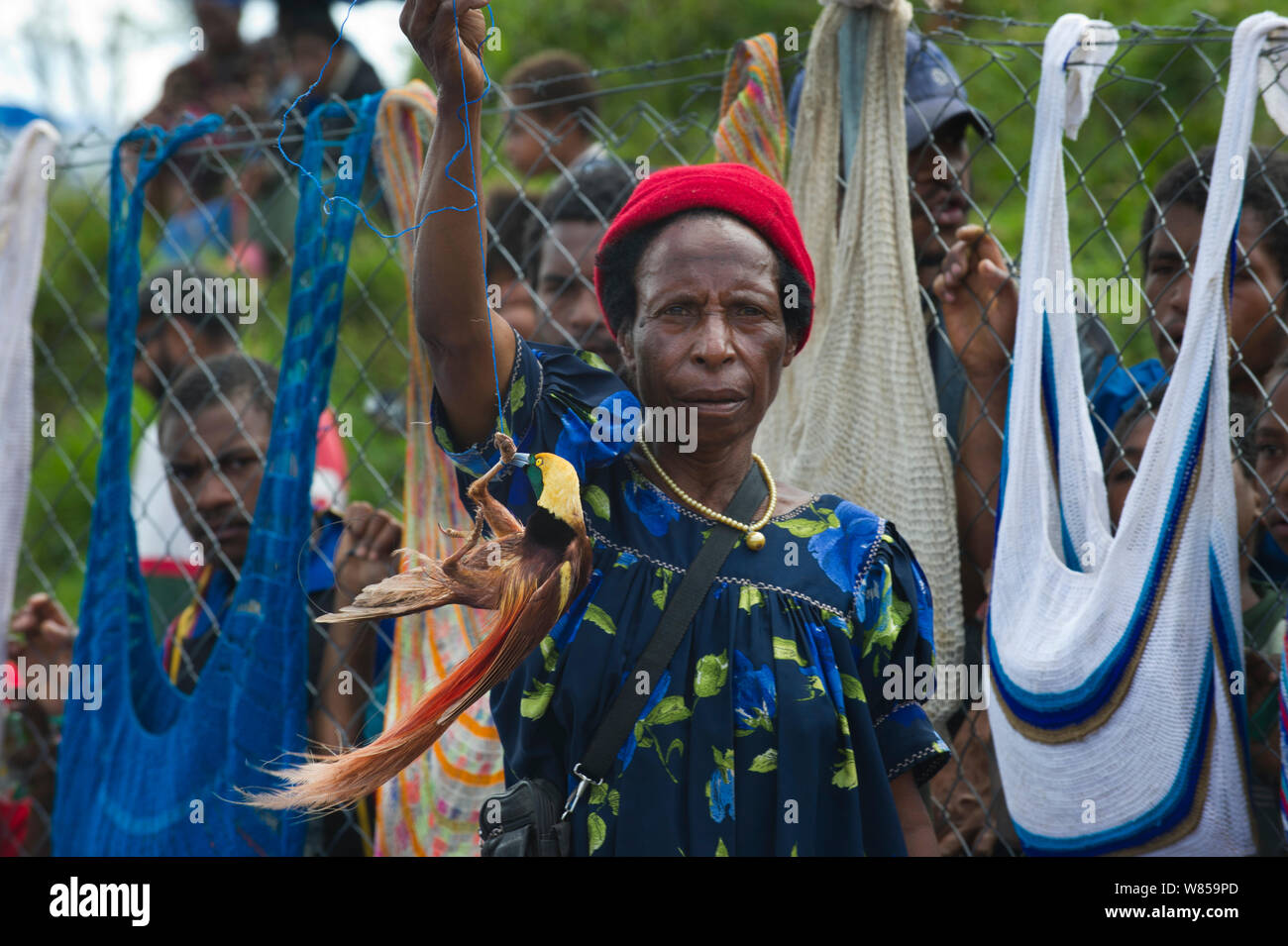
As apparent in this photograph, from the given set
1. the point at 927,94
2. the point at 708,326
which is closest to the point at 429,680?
the point at 708,326

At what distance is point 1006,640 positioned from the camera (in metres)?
2.14

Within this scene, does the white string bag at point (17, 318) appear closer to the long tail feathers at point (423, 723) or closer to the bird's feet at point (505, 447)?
the long tail feathers at point (423, 723)

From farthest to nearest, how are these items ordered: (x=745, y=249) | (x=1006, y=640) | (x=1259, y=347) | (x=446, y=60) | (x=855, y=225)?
(x=855, y=225) → (x=1259, y=347) → (x=1006, y=640) → (x=745, y=249) → (x=446, y=60)

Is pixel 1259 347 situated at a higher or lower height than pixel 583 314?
lower

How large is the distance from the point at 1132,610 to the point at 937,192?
104cm

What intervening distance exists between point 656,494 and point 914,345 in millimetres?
832

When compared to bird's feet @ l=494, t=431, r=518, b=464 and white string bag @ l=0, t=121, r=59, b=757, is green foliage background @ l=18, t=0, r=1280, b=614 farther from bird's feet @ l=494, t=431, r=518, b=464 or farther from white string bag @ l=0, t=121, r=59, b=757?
bird's feet @ l=494, t=431, r=518, b=464

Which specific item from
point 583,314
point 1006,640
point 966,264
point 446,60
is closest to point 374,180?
point 583,314

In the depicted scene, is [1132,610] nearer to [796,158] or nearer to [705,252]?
[705,252]

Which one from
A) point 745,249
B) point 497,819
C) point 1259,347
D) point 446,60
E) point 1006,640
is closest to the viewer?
point 446,60

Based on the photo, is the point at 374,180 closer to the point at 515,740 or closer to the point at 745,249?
the point at 745,249

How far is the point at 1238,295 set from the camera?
2.34 m

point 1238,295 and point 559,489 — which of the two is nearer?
point 559,489

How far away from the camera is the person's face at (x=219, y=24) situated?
548 cm
